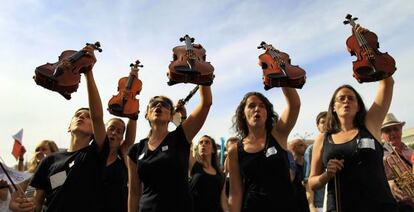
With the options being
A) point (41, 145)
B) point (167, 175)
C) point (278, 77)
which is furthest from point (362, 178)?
point (41, 145)

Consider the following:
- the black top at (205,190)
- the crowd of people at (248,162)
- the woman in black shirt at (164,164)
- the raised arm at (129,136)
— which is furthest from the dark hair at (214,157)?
the woman in black shirt at (164,164)

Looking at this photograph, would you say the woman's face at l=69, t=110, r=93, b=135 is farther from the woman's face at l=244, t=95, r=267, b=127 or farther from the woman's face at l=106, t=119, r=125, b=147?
the woman's face at l=244, t=95, r=267, b=127

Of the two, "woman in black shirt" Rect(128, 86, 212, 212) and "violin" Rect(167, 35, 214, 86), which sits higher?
"violin" Rect(167, 35, 214, 86)

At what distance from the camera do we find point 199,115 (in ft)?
13.5

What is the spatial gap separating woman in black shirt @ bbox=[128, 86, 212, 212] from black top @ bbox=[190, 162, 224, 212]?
2172 millimetres

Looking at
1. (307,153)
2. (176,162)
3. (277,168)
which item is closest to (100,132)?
(176,162)

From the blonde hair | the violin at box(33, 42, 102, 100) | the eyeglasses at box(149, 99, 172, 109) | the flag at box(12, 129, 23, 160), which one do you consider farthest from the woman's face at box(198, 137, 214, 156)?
the flag at box(12, 129, 23, 160)

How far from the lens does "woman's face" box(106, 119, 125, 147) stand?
17.6ft

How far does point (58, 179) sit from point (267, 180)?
6.50ft

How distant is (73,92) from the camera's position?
3721mm

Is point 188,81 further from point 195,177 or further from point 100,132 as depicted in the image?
point 195,177

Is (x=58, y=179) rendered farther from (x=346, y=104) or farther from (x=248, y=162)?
(x=346, y=104)

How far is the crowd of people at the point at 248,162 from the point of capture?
3.73 m

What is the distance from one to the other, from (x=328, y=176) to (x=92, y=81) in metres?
2.38
